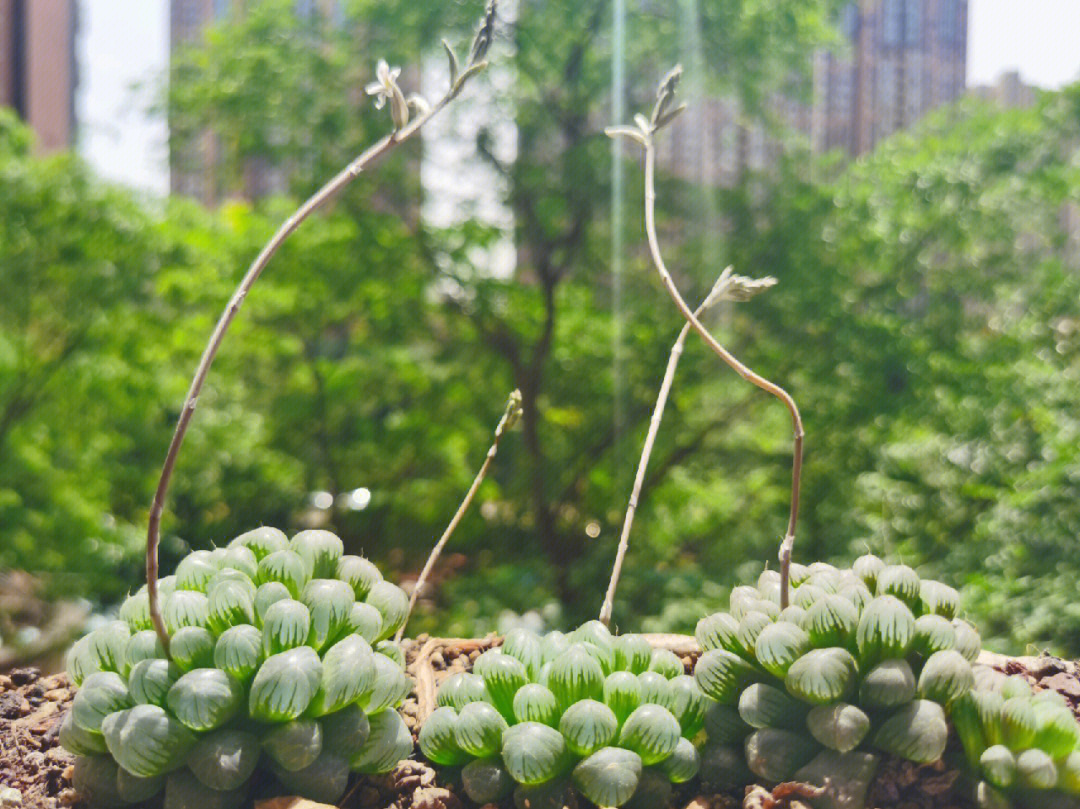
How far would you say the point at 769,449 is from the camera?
14.0 feet

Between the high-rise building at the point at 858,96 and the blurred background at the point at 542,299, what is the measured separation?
0.02 metres

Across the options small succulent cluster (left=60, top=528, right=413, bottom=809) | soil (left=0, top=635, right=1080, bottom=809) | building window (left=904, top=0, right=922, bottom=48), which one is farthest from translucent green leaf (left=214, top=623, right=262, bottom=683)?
building window (left=904, top=0, right=922, bottom=48)

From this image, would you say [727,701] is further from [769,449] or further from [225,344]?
[225,344]

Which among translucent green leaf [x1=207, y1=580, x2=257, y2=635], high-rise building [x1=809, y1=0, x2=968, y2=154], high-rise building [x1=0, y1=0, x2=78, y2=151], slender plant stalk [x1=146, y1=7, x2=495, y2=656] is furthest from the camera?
high-rise building [x1=0, y1=0, x2=78, y2=151]

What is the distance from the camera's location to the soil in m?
0.79

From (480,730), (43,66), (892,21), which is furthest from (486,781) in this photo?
(43,66)

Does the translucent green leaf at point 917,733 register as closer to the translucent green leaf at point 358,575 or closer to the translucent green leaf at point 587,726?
the translucent green leaf at point 587,726

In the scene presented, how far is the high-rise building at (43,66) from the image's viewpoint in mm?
6246

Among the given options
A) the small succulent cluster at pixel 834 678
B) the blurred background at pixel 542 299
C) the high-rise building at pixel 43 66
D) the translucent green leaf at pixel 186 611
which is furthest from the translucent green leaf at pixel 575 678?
the high-rise building at pixel 43 66

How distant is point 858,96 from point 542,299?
2.13 m

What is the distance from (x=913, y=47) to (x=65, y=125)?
A: 5.40m

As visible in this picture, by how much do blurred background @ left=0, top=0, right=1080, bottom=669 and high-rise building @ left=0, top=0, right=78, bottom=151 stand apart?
1701mm

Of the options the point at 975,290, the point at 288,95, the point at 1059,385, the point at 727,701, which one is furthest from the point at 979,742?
the point at 288,95

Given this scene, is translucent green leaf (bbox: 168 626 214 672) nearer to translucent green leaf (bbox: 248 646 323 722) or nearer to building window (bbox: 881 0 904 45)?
translucent green leaf (bbox: 248 646 323 722)
